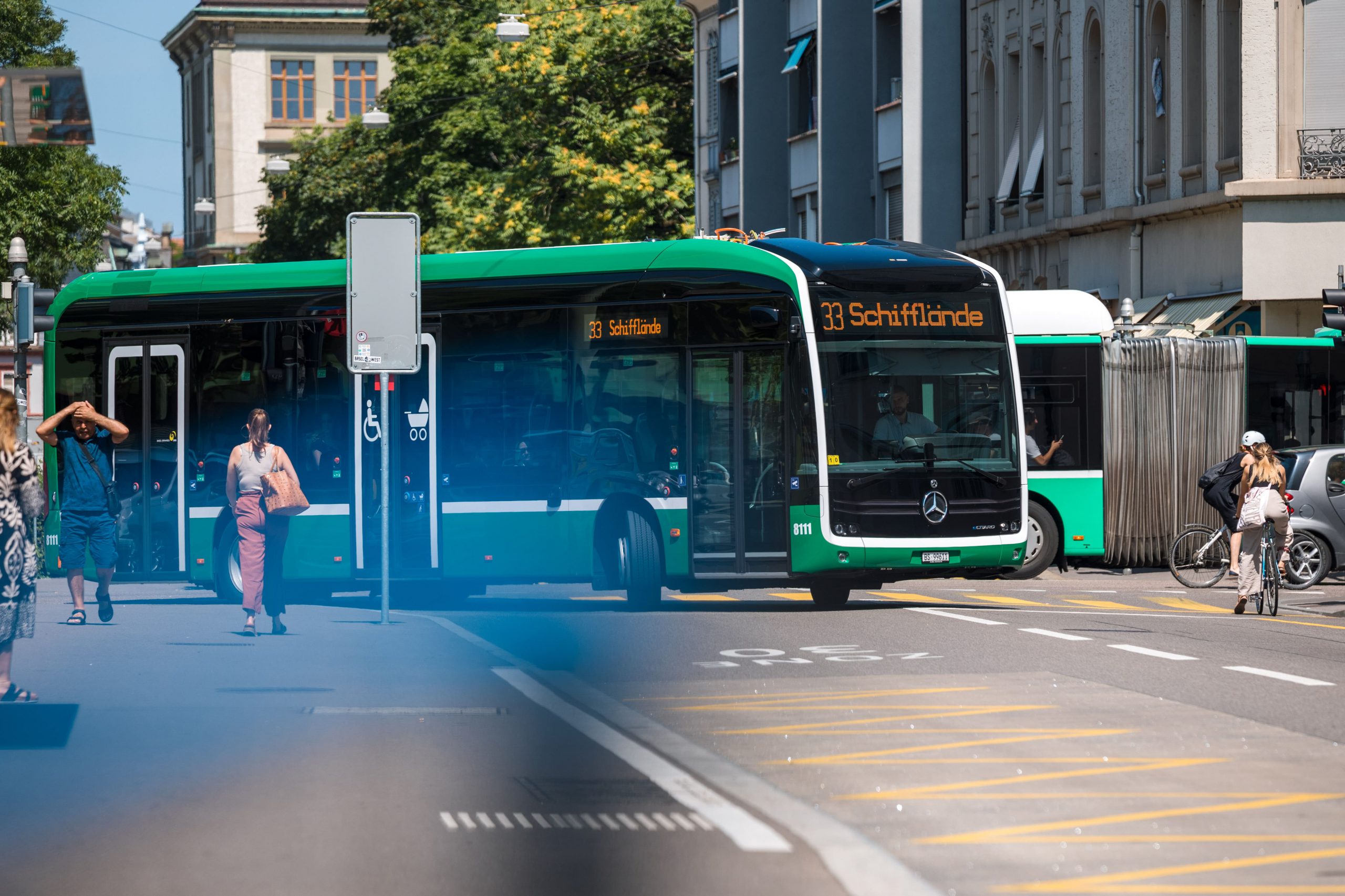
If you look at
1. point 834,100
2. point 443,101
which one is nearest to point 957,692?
point 834,100

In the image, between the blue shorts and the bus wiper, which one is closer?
the blue shorts

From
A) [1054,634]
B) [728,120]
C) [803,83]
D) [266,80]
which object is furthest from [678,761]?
[266,80]

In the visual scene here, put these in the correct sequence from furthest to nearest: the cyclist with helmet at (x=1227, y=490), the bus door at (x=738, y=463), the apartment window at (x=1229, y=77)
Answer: the apartment window at (x=1229, y=77) → the cyclist with helmet at (x=1227, y=490) → the bus door at (x=738, y=463)

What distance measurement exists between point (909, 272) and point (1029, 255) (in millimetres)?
20394

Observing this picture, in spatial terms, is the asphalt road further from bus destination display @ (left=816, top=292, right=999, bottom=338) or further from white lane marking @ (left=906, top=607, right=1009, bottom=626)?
bus destination display @ (left=816, top=292, right=999, bottom=338)

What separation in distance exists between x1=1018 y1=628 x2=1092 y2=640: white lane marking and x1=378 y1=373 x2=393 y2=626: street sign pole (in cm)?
507

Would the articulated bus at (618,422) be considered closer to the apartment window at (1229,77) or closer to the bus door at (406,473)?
the bus door at (406,473)

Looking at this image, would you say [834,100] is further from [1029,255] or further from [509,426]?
[509,426]

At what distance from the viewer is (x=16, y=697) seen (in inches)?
464

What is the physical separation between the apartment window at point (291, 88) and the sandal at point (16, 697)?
8970 cm

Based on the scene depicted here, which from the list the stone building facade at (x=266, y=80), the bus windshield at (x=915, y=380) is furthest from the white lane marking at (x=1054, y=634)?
the stone building facade at (x=266, y=80)

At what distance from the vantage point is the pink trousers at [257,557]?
55.2 feet

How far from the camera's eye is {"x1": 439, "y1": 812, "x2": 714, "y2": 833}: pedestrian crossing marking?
7.93 m

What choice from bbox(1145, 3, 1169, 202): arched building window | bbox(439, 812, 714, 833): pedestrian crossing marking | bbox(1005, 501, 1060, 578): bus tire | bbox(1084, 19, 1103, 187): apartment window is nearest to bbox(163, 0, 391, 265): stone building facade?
bbox(1084, 19, 1103, 187): apartment window
